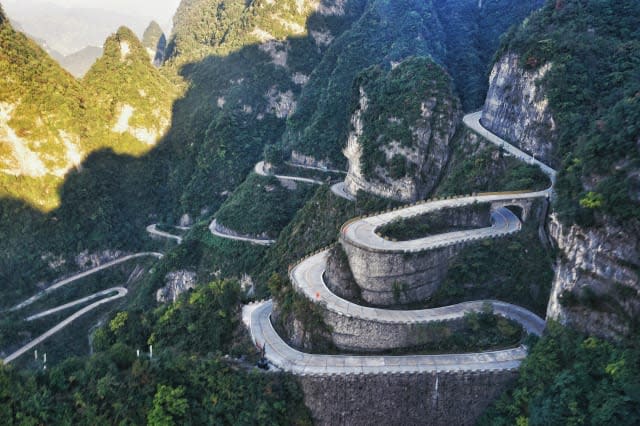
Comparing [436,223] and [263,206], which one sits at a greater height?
[436,223]

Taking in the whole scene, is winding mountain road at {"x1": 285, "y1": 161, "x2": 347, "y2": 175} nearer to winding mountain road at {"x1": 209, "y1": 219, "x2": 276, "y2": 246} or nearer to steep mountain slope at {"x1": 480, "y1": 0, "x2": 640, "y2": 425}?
winding mountain road at {"x1": 209, "y1": 219, "x2": 276, "y2": 246}

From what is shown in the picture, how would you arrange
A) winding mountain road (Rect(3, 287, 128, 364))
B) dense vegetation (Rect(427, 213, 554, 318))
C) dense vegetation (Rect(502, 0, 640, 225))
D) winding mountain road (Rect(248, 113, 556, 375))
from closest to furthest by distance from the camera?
dense vegetation (Rect(502, 0, 640, 225))
winding mountain road (Rect(248, 113, 556, 375))
dense vegetation (Rect(427, 213, 554, 318))
winding mountain road (Rect(3, 287, 128, 364))

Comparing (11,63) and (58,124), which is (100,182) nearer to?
(58,124)

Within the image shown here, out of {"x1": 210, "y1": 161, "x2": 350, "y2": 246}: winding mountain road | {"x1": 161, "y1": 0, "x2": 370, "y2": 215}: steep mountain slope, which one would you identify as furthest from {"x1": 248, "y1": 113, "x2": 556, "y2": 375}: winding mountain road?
{"x1": 161, "y1": 0, "x2": 370, "y2": 215}: steep mountain slope

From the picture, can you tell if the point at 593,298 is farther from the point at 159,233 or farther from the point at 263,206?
the point at 159,233

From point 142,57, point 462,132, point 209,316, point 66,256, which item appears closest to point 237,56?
point 142,57

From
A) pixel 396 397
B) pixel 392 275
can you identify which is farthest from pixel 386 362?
pixel 392 275
